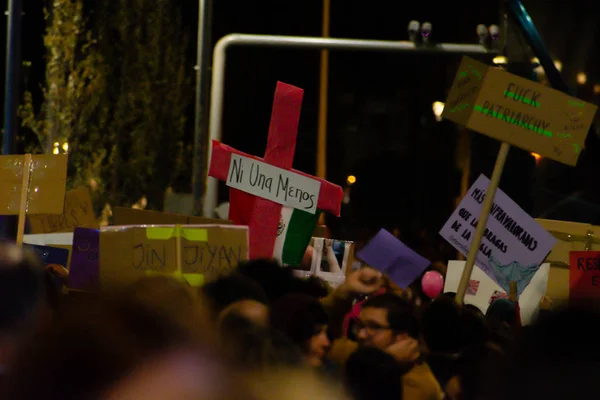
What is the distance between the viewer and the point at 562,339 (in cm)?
156

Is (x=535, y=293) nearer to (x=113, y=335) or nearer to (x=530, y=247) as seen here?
(x=530, y=247)

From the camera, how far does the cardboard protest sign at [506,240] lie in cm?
654

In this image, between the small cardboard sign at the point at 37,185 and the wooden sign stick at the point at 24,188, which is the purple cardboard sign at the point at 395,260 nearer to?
the small cardboard sign at the point at 37,185

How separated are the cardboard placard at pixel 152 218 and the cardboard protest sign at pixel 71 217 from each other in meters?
1.00

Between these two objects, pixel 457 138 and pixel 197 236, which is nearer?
pixel 197 236

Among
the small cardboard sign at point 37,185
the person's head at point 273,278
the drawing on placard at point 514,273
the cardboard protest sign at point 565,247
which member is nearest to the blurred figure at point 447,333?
the person's head at point 273,278

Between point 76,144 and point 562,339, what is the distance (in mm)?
24203

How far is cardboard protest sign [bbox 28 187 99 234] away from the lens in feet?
26.7

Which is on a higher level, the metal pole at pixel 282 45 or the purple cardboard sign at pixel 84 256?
the metal pole at pixel 282 45

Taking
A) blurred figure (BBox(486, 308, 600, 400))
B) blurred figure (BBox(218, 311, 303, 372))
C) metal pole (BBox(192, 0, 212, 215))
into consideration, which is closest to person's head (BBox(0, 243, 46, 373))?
blurred figure (BBox(218, 311, 303, 372))

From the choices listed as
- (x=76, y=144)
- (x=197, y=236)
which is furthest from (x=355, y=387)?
(x=76, y=144)

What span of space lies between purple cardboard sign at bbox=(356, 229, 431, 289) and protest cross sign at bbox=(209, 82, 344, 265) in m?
0.44

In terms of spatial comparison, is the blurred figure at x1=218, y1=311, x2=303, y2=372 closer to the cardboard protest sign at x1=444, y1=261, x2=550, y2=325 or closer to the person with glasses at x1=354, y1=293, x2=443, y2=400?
the person with glasses at x1=354, y1=293, x2=443, y2=400

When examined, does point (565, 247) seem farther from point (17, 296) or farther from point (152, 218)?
point (17, 296)
